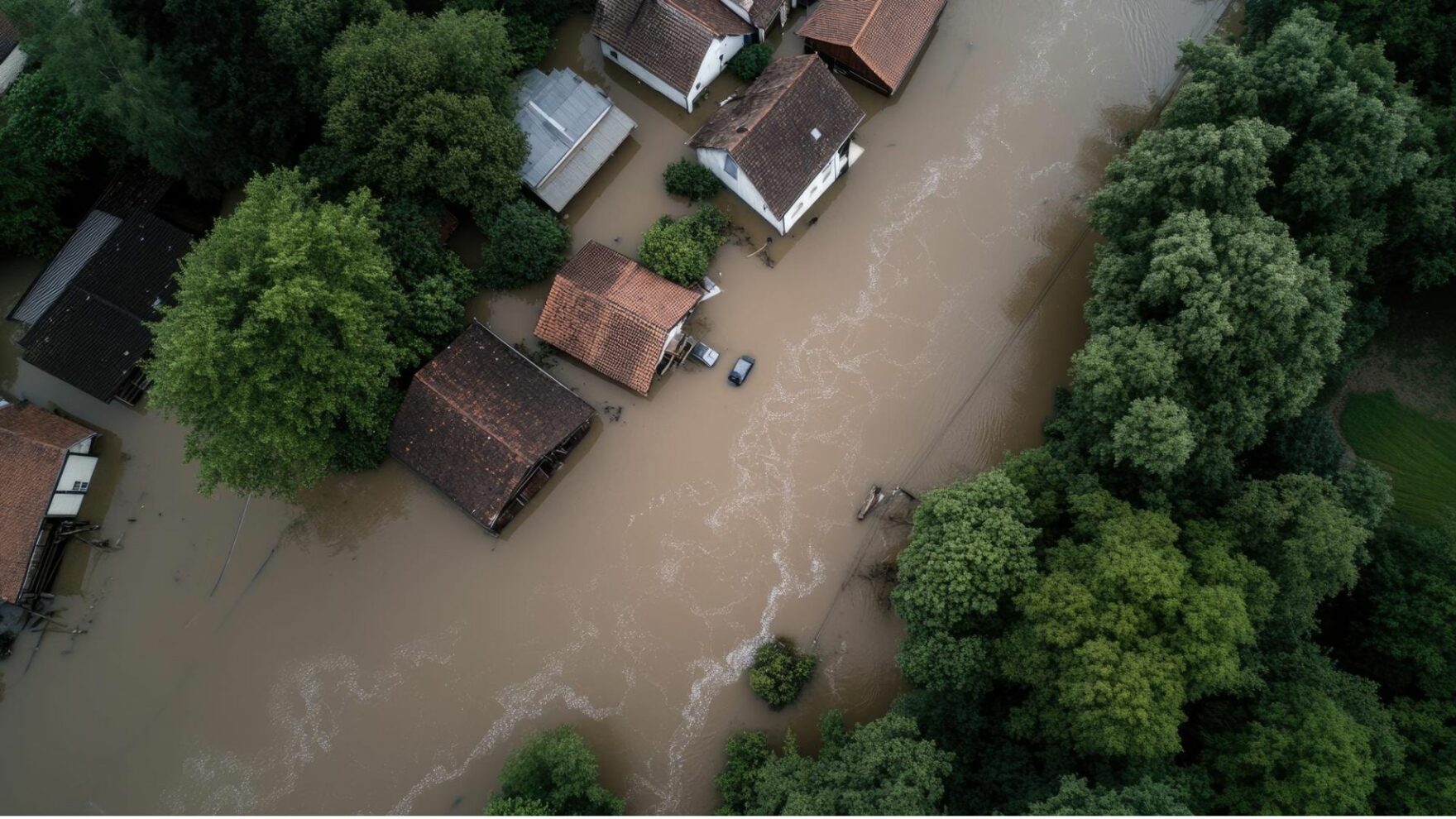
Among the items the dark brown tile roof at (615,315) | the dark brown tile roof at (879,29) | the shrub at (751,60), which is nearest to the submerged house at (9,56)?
the dark brown tile roof at (615,315)

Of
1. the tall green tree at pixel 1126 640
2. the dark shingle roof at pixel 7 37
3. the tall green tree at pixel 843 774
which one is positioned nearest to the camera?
the tall green tree at pixel 1126 640

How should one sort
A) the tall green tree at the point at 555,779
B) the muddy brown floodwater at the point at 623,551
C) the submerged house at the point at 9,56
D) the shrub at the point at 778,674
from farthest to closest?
the submerged house at the point at 9,56
the muddy brown floodwater at the point at 623,551
the shrub at the point at 778,674
the tall green tree at the point at 555,779

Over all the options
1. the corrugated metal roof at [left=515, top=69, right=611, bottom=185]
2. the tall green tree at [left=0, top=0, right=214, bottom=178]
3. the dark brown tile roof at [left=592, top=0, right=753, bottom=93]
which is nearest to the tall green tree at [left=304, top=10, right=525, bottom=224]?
the corrugated metal roof at [left=515, top=69, right=611, bottom=185]

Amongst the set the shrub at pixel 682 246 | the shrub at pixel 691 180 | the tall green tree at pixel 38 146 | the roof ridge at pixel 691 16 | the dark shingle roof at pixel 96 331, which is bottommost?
the dark shingle roof at pixel 96 331

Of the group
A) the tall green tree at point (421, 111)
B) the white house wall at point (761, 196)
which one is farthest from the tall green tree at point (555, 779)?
the white house wall at point (761, 196)

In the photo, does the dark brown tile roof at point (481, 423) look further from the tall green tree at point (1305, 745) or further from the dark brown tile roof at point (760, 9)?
the tall green tree at point (1305, 745)

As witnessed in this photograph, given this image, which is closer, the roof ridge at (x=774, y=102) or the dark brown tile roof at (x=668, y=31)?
the roof ridge at (x=774, y=102)

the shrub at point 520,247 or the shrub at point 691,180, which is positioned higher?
the shrub at point 691,180

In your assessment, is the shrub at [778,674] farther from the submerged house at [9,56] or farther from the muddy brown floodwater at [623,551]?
the submerged house at [9,56]
